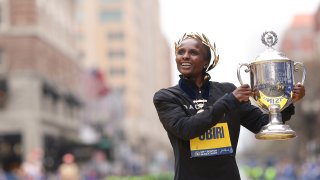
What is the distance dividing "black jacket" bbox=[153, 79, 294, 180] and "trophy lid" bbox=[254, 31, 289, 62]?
12.5 inches

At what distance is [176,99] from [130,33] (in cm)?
10764

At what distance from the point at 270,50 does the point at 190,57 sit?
48cm

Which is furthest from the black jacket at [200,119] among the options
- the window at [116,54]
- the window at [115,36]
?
the window at [116,54]

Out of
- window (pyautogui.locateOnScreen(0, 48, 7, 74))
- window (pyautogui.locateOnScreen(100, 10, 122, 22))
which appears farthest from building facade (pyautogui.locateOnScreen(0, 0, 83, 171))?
window (pyautogui.locateOnScreen(100, 10, 122, 22))

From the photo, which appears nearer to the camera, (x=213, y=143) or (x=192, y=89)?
(x=213, y=143)

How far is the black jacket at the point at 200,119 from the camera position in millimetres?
4113

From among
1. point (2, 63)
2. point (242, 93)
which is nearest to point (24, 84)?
point (2, 63)

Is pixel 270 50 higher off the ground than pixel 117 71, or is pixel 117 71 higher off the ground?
pixel 270 50

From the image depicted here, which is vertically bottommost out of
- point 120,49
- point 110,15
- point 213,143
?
point 120,49

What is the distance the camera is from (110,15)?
371 feet

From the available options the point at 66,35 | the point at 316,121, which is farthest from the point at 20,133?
the point at 316,121

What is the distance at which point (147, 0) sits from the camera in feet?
439

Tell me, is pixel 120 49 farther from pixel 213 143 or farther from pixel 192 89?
pixel 213 143

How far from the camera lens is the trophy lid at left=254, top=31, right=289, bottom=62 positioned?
14.0ft
